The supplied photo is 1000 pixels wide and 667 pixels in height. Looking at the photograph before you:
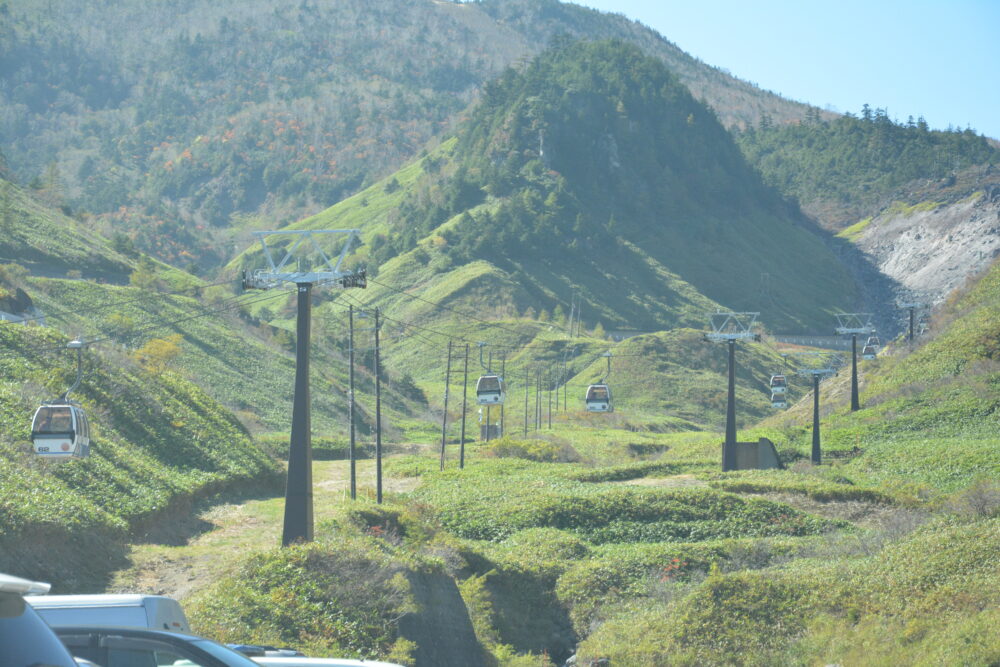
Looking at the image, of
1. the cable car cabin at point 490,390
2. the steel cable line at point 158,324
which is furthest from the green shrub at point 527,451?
the steel cable line at point 158,324

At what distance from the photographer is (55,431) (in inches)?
1244

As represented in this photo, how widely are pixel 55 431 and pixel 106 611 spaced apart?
2193cm

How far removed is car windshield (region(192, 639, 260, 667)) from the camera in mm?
8375

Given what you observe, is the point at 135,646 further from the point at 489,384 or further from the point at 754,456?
the point at 754,456

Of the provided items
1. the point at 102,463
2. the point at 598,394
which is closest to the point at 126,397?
the point at 102,463

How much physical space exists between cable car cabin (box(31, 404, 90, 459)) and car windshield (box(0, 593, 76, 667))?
27251 millimetres

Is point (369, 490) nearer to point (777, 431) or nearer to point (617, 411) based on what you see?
point (777, 431)

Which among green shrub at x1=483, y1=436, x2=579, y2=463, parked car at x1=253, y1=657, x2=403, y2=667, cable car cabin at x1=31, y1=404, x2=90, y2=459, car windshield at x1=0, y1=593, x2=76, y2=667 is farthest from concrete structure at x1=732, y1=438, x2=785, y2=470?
car windshield at x1=0, y1=593, x2=76, y2=667

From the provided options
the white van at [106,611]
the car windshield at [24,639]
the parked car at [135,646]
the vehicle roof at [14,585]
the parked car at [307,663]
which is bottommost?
the parked car at [307,663]

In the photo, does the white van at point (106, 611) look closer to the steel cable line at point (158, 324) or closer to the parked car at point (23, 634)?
the parked car at point (23, 634)

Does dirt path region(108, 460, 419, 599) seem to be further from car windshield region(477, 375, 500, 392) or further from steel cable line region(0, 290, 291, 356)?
steel cable line region(0, 290, 291, 356)

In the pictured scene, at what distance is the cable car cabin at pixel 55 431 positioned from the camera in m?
31.6

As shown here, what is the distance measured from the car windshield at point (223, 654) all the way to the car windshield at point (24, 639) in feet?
7.99

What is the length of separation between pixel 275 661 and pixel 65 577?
18.8 m
